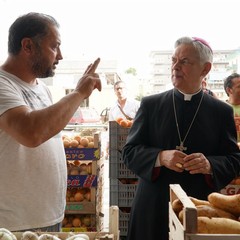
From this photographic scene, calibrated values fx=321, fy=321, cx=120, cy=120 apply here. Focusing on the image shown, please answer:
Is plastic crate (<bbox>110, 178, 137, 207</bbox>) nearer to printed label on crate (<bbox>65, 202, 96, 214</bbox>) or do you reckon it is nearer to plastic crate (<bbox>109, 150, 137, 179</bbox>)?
plastic crate (<bbox>109, 150, 137, 179</bbox>)

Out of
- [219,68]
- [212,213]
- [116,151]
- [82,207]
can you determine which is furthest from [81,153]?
[219,68]

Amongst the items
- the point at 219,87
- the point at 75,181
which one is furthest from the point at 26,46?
the point at 219,87

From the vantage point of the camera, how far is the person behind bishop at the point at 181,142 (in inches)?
66.5

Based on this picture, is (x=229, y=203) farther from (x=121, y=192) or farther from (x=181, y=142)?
(x=121, y=192)

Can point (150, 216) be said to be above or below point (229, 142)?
below

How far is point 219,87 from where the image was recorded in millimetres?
7633

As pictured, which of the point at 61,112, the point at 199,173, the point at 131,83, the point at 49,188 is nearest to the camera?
the point at 61,112

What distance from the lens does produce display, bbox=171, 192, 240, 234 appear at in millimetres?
903

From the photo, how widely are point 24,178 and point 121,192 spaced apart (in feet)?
5.67

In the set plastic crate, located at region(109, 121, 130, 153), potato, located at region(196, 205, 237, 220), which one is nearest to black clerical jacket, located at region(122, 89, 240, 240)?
potato, located at region(196, 205, 237, 220)

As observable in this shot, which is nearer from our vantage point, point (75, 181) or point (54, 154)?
point (54, 154)

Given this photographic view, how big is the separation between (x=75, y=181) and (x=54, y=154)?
169 centimetres

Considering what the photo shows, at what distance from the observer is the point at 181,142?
174 centimetres

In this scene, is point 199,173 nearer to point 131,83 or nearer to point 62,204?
point 62,204
